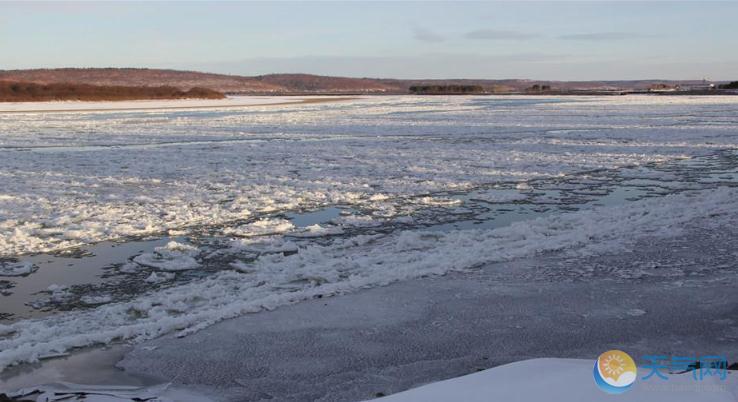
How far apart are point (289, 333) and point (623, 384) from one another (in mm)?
2018

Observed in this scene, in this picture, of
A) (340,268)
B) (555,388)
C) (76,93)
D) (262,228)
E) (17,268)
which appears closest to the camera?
(555,388)

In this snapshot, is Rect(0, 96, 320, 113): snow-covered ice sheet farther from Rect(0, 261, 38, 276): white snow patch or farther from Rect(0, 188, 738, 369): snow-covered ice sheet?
Rect(0, 188, 738, 369): snow-covered ice sheet

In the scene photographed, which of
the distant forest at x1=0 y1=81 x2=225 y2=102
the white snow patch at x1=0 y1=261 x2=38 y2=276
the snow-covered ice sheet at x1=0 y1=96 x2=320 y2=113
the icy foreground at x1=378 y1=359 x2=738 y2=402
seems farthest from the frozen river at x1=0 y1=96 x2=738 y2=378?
the distant forest at x1=0 y1=81 x2=225 y2=102

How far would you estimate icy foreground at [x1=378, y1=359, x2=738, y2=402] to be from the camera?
2.51 m

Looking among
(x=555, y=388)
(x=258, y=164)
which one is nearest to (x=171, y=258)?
(x=555, y=388)

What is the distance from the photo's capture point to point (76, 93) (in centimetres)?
5597

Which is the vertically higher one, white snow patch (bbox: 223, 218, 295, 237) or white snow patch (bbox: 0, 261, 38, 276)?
white snow patch (bbox: 223, 218, 295, 237)

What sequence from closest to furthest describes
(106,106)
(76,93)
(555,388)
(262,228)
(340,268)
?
(555,388), (340,268), (262,228), (106,106), (76,93)

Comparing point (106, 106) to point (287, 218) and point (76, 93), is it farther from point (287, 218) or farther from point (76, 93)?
point (287, 218)

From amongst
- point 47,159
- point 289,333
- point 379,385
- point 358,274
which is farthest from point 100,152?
point 379,385

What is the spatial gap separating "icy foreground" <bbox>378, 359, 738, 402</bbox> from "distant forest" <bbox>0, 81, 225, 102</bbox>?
55.5m

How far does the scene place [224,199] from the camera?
8672 millimetres

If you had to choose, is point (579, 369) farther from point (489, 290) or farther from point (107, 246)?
point (107, 246)

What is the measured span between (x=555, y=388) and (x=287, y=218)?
5218mm
